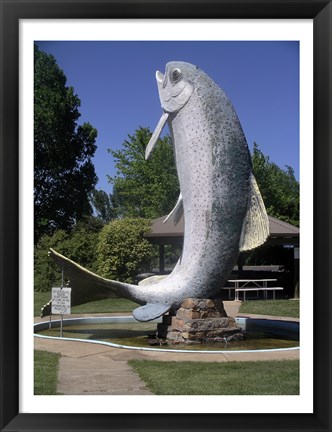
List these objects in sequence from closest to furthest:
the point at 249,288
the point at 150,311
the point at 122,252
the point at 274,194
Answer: the point at 150,311 → the point at 249,288 → the point at 122,252 → the point at 274,194

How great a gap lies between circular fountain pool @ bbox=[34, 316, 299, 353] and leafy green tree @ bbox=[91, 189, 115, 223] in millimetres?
27527

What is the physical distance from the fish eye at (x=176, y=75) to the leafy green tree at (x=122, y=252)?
1003 centimetres

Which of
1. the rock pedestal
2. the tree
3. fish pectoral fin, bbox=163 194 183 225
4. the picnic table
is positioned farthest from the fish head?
the tree

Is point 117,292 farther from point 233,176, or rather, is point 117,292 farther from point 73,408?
point 73,408

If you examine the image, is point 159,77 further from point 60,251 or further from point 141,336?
point 60,251

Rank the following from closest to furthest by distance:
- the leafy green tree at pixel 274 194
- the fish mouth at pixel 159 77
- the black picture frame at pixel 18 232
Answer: the black picture frame at pixel 18 232, the fish mouth at pixel 159 77, the leafy green tree at pixel 274 194

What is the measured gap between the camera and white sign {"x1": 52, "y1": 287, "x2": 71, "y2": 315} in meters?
7.57

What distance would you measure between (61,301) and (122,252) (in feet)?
31.4

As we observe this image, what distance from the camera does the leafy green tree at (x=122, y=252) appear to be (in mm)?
17156

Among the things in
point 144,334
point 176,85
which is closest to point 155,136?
point 176,85

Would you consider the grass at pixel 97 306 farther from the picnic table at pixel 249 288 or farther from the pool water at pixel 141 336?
the picnic table at pixel 249 288

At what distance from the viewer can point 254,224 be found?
7445 mm

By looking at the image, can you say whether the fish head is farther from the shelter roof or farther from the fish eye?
the shelter roof

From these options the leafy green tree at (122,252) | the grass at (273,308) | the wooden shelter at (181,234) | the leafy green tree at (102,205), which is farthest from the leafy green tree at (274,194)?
the leafy green tree at (102,205)
